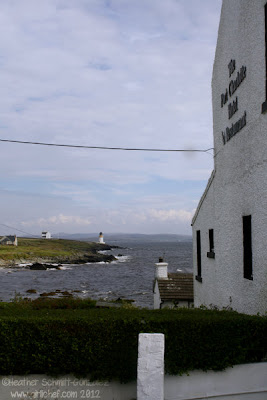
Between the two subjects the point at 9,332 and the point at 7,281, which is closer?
the point at 9,332

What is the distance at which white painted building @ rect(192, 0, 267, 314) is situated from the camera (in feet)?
27.0

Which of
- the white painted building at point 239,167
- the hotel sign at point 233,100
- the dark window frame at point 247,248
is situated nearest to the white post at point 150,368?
the white painted building at point 239,167

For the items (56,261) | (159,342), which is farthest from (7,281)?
(159,342)

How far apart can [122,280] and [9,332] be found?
5302 cm

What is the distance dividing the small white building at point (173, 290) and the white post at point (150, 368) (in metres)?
10.2

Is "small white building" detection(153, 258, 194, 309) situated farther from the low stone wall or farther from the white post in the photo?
the white post

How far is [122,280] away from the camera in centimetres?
5934

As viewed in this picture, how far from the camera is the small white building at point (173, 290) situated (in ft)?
58.5

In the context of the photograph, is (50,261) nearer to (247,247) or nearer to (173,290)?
(173,290)

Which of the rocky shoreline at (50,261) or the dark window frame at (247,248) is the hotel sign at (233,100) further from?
the rocky shoreline at (50,261)

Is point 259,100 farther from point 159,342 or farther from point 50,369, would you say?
point 50,369

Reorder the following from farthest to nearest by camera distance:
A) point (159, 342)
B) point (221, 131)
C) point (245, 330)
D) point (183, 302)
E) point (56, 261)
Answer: point (56, 261) < point (183, 302) < point (221, 131) < point (245, 330) < point (159, 342)

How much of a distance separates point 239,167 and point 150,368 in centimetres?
528

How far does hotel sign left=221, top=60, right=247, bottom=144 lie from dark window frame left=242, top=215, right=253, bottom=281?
89.7 inches
